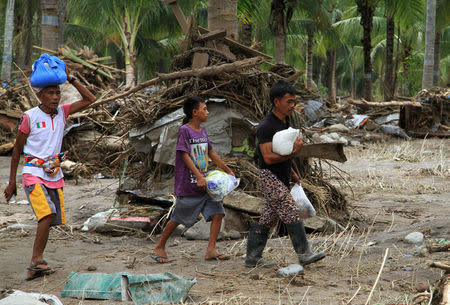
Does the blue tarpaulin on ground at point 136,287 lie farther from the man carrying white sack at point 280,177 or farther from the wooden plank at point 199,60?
the wooden plank at point 199,60

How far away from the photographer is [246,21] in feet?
48.7

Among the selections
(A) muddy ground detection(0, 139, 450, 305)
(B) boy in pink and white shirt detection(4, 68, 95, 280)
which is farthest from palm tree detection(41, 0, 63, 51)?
(B) boy in pink and white shirt detection(4, 68, 95, 280)

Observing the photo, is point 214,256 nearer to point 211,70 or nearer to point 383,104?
point 211,70

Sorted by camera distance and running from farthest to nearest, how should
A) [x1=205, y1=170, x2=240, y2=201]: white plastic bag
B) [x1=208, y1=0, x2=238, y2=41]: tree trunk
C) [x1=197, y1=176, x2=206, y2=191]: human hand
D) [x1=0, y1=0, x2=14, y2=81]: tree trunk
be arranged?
[x1=0, y1=0, x2=14, y2=81]: tree trunk, [x1=208, y1=0, x2=238, y2=41]: tree trunk, [x1=205, y1=170, x2=240, y2=201]: white plastic bag, [x1=197, y1=176, x2=206, y2=191]: human hand

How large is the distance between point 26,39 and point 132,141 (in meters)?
19.4

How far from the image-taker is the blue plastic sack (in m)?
4.28

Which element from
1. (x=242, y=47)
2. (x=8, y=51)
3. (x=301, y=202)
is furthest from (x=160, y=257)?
(x=8, y=51)

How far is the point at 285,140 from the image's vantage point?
4.08 metres

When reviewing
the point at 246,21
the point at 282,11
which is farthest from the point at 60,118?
the point at 282,11

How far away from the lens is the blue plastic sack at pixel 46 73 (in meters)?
4.28

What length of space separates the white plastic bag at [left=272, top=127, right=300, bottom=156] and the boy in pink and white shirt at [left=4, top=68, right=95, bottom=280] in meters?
1.85

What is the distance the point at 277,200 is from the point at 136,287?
4.40ft

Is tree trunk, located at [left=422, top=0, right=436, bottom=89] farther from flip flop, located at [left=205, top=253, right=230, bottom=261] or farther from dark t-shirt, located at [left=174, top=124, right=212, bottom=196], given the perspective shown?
flip flop, located at [left=205, top=253, right=230, bottom=261]

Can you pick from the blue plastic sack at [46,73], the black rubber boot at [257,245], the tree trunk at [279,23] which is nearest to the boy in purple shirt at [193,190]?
the black rubber boot at [257,245]
